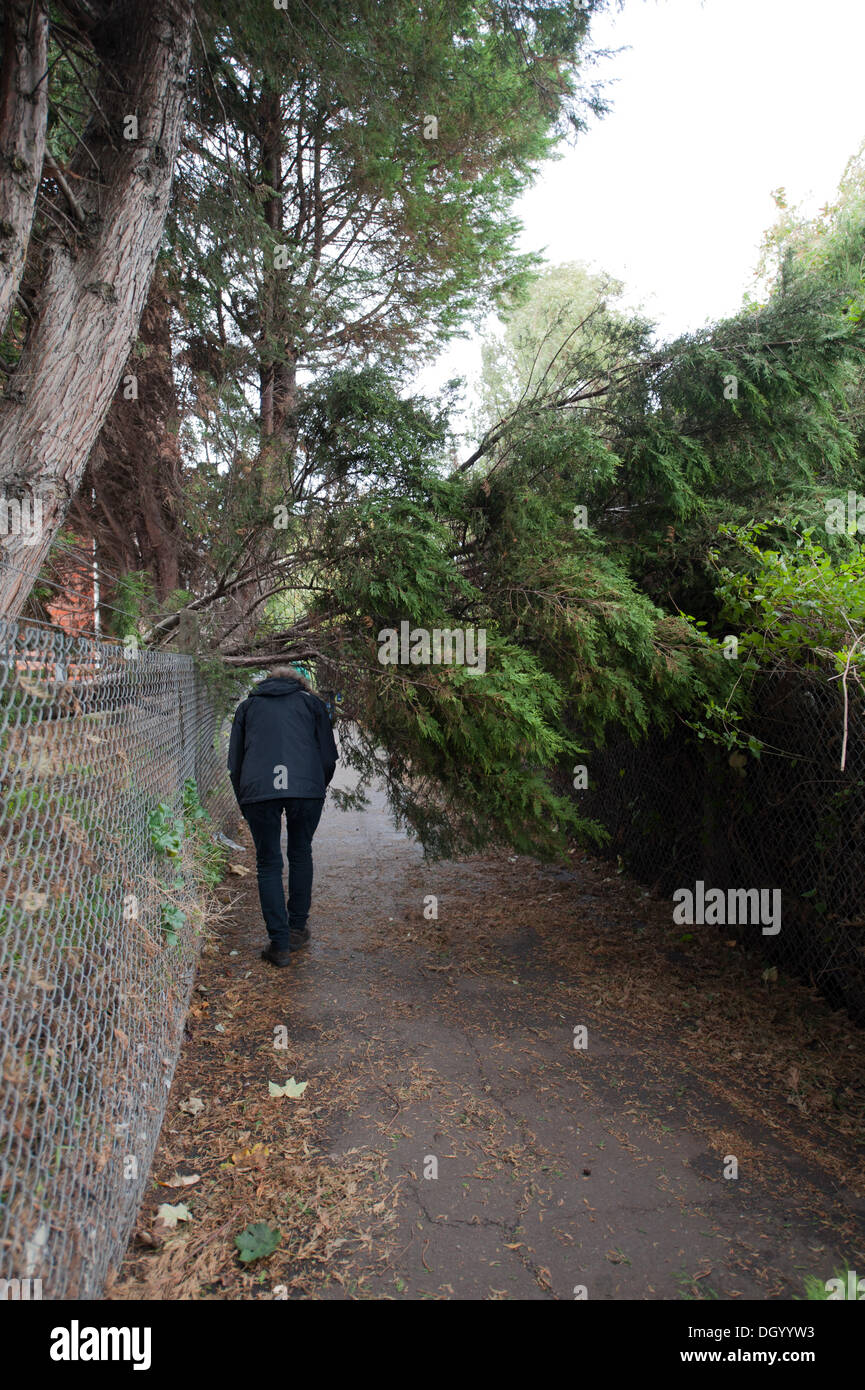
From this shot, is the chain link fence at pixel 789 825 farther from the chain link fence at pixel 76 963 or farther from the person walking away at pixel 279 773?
the chain link fence at pixel 76 963

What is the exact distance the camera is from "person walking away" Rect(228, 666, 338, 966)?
199 inches

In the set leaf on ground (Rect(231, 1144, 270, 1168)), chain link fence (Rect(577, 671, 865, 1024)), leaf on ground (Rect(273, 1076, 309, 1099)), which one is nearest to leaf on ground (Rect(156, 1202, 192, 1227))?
leaf on ground (Rect(231, 1144, 270, 1168))

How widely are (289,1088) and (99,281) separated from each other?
174 inches

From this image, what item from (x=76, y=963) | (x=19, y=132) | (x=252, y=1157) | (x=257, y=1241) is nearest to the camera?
(x=76, y=963)

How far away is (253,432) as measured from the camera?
5824 millimetres

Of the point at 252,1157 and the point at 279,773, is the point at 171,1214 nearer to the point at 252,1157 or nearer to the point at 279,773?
the point at 252,1157

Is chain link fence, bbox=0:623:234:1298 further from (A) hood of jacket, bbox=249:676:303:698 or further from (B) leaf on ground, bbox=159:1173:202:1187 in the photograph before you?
(A) hood of jacket, bbox=249:676:303:698

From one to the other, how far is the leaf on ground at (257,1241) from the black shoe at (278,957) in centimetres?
247

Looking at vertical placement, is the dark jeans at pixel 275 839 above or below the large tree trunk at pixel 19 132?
below

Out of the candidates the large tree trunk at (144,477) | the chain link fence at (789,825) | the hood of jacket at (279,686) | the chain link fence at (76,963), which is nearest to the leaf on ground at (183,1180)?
the chain link fence at (76,963)

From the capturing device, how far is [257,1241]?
2617 millimetres

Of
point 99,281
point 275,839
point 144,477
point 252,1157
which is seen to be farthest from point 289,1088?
point 144,477

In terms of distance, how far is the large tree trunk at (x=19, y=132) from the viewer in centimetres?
379

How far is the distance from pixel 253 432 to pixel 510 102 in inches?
158
